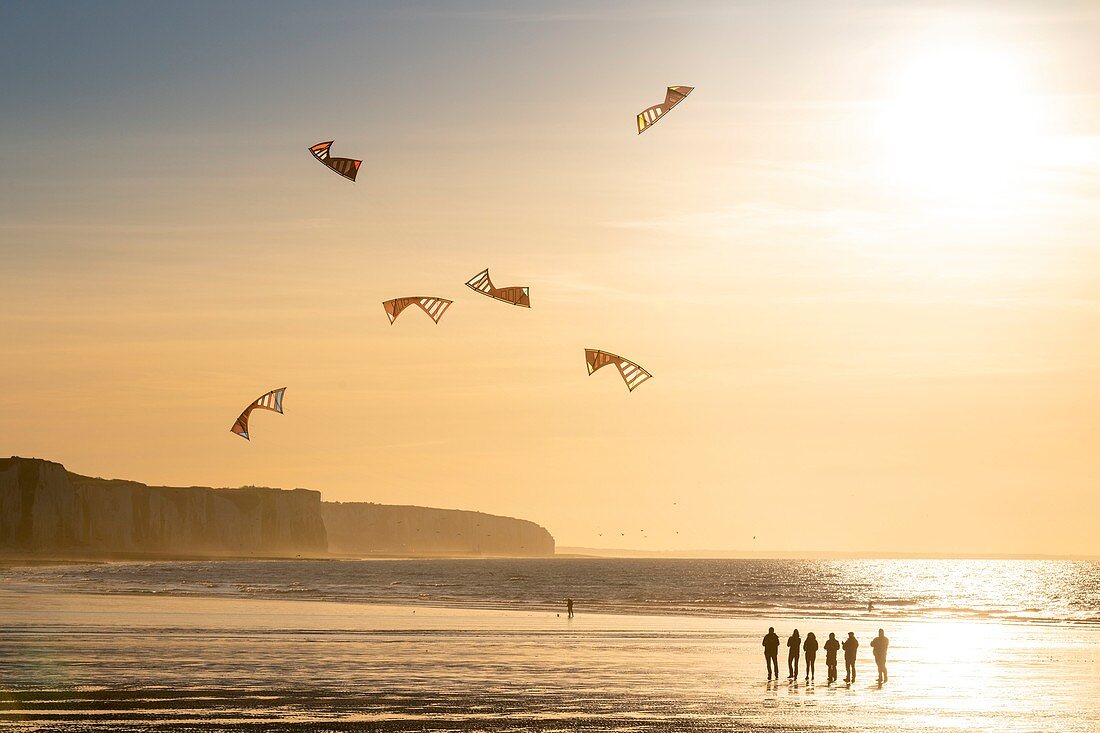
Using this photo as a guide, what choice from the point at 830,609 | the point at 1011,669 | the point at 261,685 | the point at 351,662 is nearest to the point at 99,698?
the point at 261,685

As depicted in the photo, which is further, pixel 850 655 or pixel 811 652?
pixel 811 652

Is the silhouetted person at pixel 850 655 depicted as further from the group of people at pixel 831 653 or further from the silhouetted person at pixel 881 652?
the silhouetted person at pixel 881 652

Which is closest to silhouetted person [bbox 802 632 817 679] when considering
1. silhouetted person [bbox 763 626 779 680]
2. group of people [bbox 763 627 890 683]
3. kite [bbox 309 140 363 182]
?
group of people [bbox 763 627 890 683]

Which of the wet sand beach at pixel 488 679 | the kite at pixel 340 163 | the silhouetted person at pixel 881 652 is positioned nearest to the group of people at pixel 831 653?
the silhouetted person at pixel 881 652

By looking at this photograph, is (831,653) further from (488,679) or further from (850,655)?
(488,679)

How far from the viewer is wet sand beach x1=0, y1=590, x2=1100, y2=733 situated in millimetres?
26859

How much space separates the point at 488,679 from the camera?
34062 mm

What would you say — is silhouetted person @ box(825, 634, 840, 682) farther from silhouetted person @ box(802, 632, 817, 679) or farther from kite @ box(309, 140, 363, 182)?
kite @ box(309, 140, 363, 182)

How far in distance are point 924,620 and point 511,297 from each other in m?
44.3

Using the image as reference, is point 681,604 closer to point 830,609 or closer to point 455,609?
point 830,609

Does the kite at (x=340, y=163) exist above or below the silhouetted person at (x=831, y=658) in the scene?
above

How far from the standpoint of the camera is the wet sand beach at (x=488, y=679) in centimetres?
2686

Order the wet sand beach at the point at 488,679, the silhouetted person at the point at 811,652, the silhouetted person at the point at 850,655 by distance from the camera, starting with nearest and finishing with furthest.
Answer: the wet sand beach at the point at 488,679 < the silhouetted person at the point at 850,655 < the silhouetted person at the point at 811,652

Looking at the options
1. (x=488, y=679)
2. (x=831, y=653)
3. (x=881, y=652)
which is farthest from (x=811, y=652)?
(x=488, y=679)
